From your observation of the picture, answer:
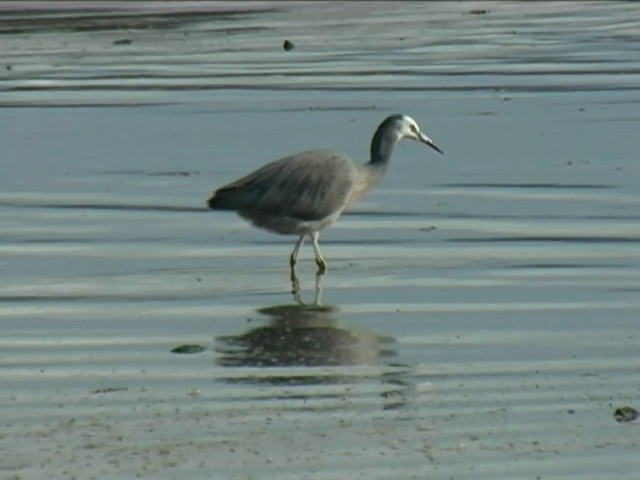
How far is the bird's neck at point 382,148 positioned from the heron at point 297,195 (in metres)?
0.42

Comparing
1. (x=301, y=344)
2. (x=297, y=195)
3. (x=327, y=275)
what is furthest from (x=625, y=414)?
(x=297, y=195)

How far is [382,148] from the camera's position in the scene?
14.1 metres

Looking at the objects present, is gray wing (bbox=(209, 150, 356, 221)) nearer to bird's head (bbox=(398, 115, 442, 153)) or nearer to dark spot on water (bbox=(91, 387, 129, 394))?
bird's head (bbox=(398, 115, 442, 153))

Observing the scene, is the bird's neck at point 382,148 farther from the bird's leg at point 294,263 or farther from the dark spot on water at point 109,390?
the dark spot on water at point 109,390

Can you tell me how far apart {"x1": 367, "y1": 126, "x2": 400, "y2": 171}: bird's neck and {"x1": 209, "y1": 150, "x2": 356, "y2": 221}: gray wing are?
53 centimetres

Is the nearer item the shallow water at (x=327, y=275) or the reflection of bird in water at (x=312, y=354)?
the shallow water at (x=327, y=275)

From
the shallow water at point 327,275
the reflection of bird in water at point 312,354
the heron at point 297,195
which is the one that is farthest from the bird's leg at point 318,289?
the reflection of bird in water at point 312,354

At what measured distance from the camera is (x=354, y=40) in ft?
89.5

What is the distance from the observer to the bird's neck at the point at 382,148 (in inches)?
551

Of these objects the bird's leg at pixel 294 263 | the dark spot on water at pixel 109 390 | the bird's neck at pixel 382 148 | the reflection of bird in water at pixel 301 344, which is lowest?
the bird's leg at pixel 294 263

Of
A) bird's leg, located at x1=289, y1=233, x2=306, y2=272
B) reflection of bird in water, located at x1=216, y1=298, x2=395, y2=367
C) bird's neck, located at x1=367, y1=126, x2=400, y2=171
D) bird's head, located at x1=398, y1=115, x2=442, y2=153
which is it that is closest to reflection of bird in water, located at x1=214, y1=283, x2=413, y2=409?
reflection of bird in water, located at x1=216, y1=298, x2=395, y2=367

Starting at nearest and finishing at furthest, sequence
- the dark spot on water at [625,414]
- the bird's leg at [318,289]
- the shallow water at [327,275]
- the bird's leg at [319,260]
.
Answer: the shallow water at [327,275], the dark spot on water at [625,414], the bird's leg at [318,289], the bird's leg at [319,260]

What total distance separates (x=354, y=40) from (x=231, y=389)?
18541 millimetres

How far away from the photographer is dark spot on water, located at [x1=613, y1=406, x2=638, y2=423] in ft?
27.3
